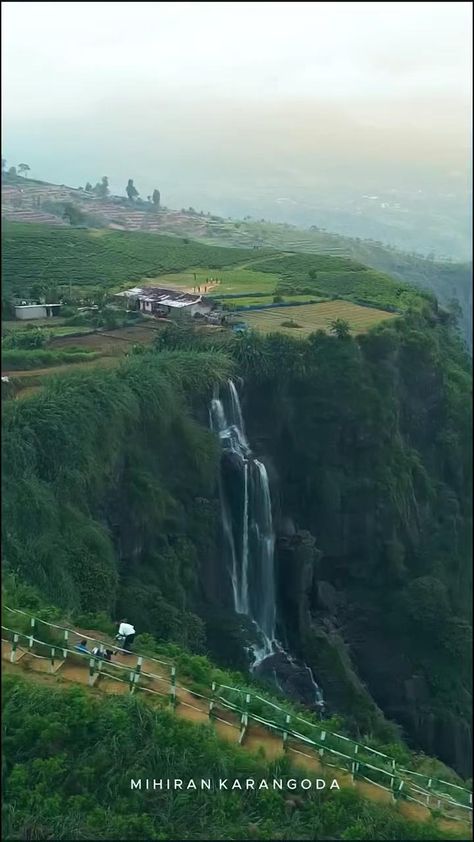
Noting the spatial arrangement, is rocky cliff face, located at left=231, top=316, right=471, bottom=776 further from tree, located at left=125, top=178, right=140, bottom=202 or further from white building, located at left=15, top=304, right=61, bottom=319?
tree, located at left=125, top=178, right=140, bottom=202

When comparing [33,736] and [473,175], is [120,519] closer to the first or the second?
[33,736]

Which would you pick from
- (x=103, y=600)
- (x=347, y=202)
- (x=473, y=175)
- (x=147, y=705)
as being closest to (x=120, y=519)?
(x=103, y=600)

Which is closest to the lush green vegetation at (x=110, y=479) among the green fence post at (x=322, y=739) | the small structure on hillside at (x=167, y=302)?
the small structure on hillside at (x=167, y=302)

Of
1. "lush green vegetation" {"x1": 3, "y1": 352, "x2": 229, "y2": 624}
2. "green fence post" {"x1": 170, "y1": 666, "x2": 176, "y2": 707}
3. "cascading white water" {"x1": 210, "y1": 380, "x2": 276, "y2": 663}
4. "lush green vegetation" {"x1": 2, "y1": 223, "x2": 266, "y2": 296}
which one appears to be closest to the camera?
"green fence post" {"x1": 170, "y1": 666, "x2": 176, "y2": 707}

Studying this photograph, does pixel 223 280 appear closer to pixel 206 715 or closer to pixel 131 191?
pixel 131 191

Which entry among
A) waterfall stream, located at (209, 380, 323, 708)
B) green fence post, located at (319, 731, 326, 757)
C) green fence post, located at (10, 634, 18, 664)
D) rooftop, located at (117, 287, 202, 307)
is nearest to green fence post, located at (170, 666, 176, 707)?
green fence post, located at (319, 731, 326, 757)

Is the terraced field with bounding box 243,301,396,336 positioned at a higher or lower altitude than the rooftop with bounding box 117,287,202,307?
lower

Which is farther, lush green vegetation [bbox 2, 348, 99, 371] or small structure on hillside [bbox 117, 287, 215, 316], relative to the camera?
small structure on hillside [bbox 117, 287, 215, 316]

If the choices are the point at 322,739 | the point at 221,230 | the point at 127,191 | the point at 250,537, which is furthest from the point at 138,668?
the point at 221,230

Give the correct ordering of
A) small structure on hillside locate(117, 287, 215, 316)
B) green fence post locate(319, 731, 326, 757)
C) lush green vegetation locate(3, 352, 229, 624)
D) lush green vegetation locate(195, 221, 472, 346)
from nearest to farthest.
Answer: green fence post locate(319, 731, 326, 757), lush green vegetation locate(3, 352, 229, 624), small structure on hillside locate(117, 287, 215, 316), lush green vegetation locate(195, 221, 472, 346)
